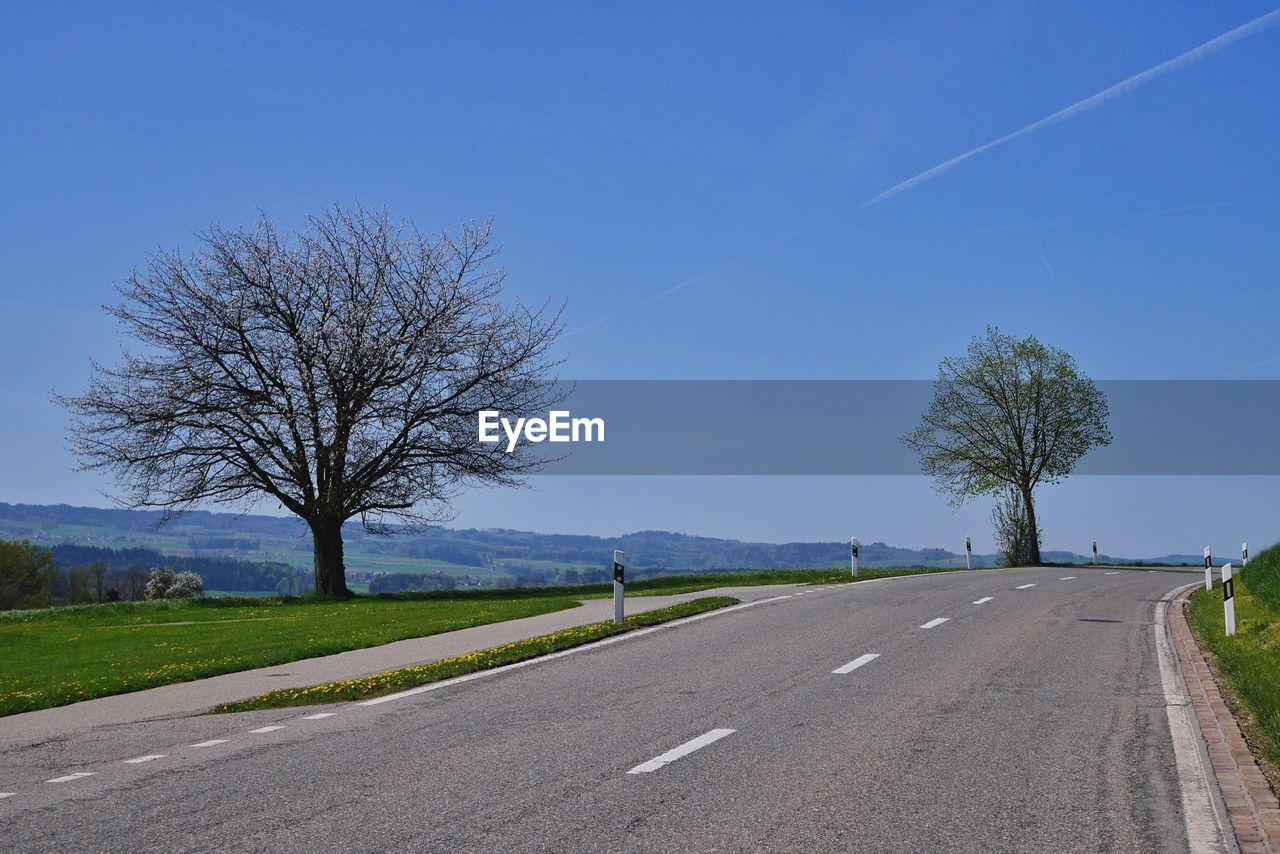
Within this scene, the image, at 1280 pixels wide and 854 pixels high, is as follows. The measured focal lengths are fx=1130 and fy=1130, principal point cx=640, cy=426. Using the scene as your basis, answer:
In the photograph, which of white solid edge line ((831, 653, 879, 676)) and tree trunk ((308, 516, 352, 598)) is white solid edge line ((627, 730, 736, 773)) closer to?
white solid edge line ((831, 653, 879, 676))

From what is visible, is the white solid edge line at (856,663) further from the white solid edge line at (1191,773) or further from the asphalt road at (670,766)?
the white solid edge line at (1191,773)

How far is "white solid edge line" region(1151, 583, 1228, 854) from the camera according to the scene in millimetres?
6098

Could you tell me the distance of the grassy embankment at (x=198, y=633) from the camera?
1367 centimetres

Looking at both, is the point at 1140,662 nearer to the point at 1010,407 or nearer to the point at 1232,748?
the point at 1232,748

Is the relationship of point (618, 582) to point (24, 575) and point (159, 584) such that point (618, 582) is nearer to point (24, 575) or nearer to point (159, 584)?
point (159, 584)

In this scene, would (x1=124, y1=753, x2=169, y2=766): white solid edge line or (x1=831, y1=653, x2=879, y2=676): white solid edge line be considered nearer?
(x1=124, y1=753, x2=169, y2=766): white solid edge line

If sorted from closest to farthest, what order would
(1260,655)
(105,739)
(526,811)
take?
1. (526,811)
2. (105,739)
3. (1260,655)

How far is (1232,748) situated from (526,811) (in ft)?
17.8

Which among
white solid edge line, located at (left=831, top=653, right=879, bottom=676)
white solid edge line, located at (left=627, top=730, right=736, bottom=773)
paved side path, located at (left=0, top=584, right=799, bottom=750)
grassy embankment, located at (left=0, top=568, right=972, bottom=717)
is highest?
grassy embankment, located at (left=0, top=568, right=972, bottom=717)

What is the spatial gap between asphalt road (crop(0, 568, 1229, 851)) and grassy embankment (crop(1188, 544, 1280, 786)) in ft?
2.54

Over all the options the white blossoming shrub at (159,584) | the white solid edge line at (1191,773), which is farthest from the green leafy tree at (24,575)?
the white solid edge line at (1191,773)

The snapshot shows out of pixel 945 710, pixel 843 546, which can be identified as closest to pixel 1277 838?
pixel 945 710

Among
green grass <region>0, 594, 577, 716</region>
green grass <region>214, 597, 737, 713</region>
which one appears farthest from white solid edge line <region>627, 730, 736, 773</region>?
green grass <region>0, 594, 577, 716</region>

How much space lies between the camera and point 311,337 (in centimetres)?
3400
